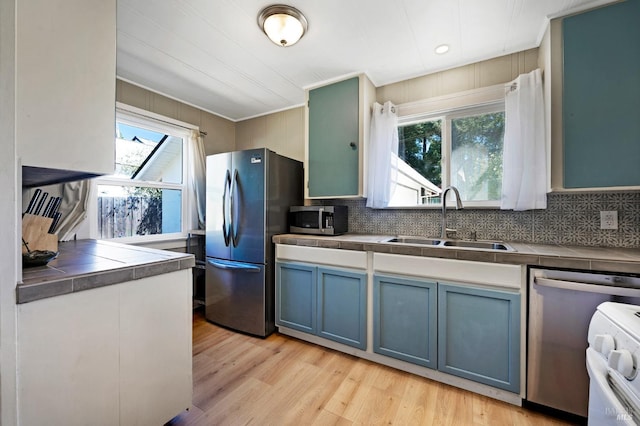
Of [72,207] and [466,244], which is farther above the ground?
[72,207]

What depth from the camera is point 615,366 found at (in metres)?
0.65

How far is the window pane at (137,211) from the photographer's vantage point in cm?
238

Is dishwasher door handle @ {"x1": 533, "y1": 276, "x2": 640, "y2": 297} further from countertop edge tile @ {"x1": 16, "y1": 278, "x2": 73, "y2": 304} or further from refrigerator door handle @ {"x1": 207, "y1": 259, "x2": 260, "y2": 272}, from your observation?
countertop edge tile @ {"x1": 16, "y1": 278, "x2": 73, "y2": 304}

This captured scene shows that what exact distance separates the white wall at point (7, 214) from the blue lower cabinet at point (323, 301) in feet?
5.43

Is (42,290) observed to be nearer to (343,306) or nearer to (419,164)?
(343,306)

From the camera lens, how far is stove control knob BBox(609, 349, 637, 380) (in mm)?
610

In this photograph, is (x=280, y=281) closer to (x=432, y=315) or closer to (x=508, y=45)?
(x=432, y=315)

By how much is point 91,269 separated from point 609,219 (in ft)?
9.86

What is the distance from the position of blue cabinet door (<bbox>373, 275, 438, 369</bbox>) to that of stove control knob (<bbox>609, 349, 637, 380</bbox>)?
1043mm

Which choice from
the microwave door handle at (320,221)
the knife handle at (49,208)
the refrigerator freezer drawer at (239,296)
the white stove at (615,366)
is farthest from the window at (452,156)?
the knife handle at (49,208)

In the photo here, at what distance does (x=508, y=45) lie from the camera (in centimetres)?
194

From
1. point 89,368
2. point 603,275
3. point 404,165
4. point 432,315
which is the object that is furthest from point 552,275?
point 89,368

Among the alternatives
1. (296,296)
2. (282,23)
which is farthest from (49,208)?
(282,23)

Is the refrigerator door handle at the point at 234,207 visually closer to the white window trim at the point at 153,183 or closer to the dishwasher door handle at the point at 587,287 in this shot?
the white window trim at the point at 153,183
